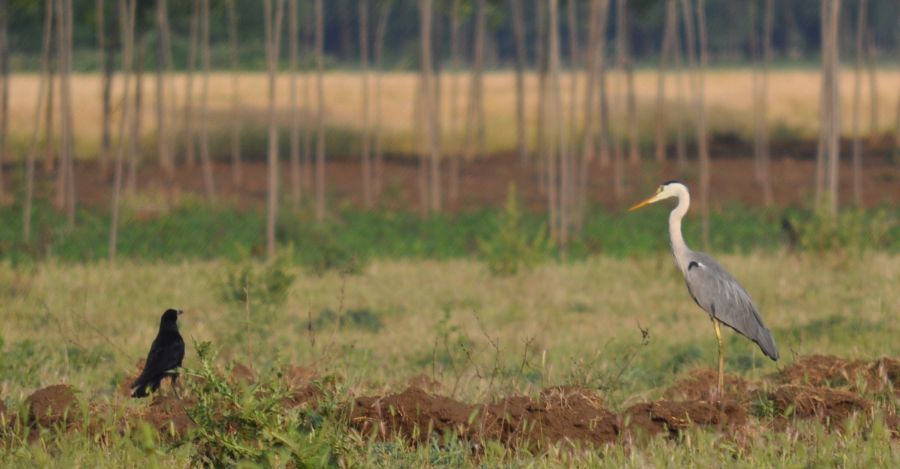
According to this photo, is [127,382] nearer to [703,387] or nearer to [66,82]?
[703,387]

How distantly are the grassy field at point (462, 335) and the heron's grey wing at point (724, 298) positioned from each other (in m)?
0.71

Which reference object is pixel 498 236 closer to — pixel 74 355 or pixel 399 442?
pixel 74 355

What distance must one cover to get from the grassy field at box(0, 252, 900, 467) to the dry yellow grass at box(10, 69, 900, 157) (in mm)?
36949

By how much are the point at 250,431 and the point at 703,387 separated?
3.98 metres

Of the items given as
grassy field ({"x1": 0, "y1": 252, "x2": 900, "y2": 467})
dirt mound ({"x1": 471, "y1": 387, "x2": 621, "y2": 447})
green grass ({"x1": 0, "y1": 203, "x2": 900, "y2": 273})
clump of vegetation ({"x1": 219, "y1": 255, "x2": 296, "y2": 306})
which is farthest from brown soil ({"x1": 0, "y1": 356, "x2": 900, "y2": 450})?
green grass ({"x1": 0, "y1": 203, "x2": 900, "y2": 273})

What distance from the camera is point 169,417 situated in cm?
855

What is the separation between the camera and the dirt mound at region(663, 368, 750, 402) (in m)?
10.1

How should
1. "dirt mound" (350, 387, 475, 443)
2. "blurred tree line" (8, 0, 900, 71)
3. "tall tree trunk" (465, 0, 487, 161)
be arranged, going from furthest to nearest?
"blurred tree line" (8, 0, 900, 71)
"tall tree trunk" (465, 0, 487, 161)
"dirt mound" (350, 387, 475, 443)

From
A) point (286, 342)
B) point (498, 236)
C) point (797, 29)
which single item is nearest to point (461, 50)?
point (797, 29)

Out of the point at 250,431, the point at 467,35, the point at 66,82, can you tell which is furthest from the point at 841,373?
the point at 467,35

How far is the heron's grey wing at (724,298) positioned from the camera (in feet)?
34.0

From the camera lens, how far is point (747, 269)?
19.2 meters

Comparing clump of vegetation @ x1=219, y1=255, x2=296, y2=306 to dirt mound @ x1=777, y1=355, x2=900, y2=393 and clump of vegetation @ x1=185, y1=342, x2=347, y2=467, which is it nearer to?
dirt mound @ x1=777, y1=355, x2=900, y2=393

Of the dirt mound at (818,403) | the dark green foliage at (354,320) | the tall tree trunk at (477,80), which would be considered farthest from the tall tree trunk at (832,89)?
the tall tree trunk at (477,80)
